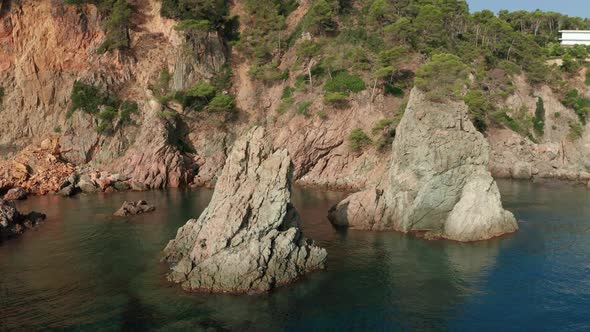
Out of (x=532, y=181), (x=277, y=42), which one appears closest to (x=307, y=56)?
(x=277, y=42)

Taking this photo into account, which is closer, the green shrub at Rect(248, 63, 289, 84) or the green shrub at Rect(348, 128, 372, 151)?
the green shrub at Rect(348, 128, 372, 151)

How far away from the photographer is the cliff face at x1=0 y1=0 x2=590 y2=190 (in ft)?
223

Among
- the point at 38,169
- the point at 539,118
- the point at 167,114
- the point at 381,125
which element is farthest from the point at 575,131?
the point at 38,169

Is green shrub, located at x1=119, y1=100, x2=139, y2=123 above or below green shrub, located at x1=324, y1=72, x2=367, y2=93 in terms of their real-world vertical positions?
below

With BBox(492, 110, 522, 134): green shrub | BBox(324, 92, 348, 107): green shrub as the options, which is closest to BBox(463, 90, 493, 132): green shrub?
BBox(492, 110, 522, 134): green shrub

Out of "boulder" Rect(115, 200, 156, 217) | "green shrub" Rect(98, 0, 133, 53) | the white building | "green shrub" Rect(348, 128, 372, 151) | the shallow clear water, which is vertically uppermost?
the white building

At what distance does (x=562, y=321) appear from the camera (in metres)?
24.6

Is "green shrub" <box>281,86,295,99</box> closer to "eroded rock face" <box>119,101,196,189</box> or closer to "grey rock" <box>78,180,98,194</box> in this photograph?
"eroded rock face" <box>119,101,196,189</box>

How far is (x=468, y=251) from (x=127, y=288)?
76.8ft

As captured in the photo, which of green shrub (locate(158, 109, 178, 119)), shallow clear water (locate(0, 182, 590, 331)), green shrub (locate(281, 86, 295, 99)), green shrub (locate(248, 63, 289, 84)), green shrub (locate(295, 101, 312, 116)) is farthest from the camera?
green shrub (locate(248, 63, 289, 84))

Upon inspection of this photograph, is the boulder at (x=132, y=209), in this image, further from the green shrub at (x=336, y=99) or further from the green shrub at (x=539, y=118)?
the green shrub at (x=539, y=118)

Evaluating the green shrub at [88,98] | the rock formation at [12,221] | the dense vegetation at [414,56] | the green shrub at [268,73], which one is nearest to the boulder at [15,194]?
Result: the rock formation at [12,221]

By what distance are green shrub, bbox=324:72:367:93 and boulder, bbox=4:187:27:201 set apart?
140 feet

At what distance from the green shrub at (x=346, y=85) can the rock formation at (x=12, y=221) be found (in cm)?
4273
